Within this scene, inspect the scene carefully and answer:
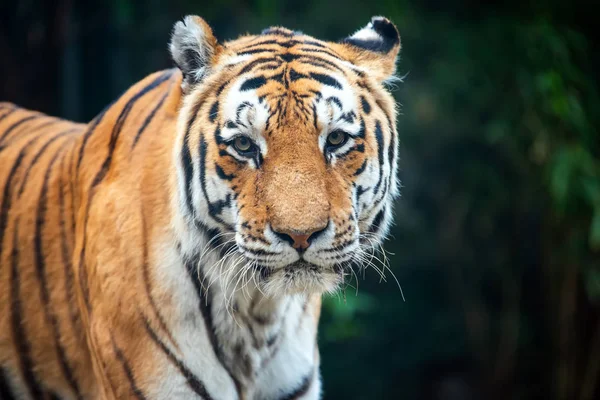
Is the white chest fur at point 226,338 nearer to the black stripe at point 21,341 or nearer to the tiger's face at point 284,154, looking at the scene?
the tiger's face at point 284,154

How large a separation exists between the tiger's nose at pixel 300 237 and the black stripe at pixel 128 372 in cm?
60

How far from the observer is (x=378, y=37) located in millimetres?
2205

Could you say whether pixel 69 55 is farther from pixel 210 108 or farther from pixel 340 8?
pixel 210 108

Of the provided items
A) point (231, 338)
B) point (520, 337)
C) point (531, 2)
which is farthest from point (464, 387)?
point (231, 338)

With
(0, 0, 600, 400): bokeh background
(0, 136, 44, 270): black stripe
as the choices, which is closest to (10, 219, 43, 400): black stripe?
(0, 136, 44, 270): black stripe

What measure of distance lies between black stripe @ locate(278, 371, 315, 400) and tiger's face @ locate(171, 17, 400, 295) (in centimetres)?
44

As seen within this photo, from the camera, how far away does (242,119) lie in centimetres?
185

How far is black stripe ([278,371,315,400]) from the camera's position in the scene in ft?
7.29

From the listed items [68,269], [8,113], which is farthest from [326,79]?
[8,113]

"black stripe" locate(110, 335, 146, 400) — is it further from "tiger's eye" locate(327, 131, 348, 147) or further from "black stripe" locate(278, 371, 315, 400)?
"tiger's eye" locate(327, 131, 348, 147)

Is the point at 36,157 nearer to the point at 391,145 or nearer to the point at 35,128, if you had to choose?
the point at 35,128

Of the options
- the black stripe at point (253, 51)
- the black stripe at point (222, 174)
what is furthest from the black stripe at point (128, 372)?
the black stripe at point (253, 51)

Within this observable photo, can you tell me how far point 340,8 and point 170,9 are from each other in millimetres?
1296

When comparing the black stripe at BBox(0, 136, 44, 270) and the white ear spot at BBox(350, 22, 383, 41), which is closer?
the white ear spot at BBox(350, 22, 383, 41)
